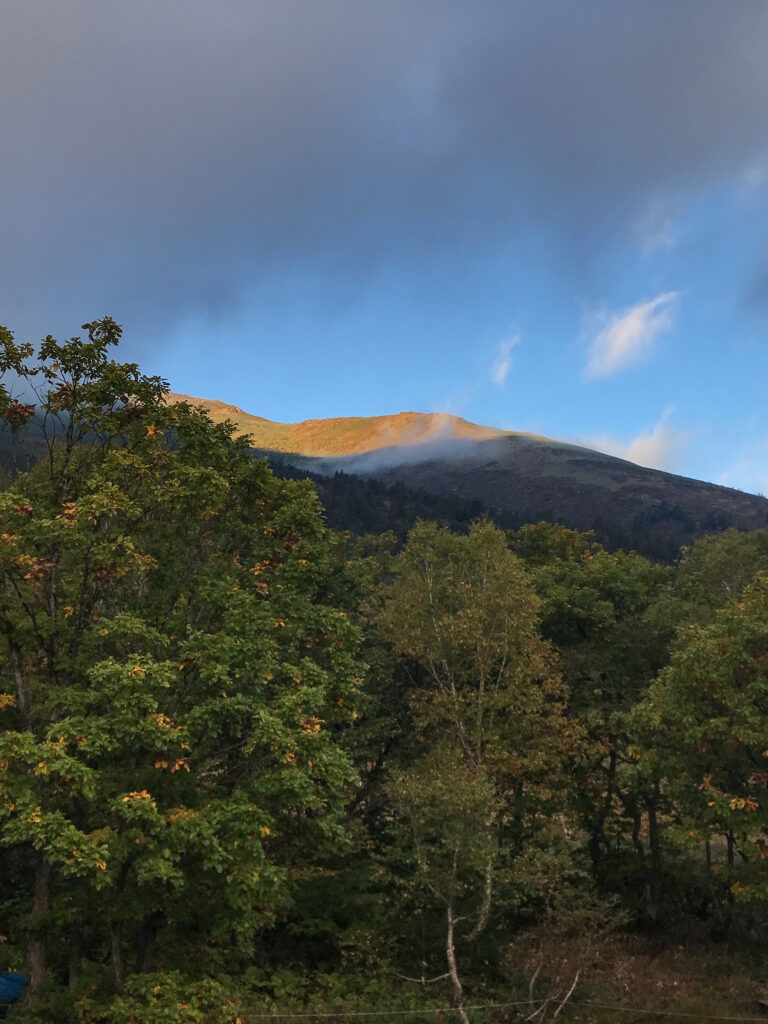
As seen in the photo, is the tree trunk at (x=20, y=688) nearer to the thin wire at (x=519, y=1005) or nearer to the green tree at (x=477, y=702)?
the thin wire at (x=519, y=1005)

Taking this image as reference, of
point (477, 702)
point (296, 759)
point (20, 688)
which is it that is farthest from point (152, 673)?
point (477, 702)

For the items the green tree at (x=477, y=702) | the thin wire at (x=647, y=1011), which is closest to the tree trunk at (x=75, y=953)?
the green tree at (x=477, y=702)

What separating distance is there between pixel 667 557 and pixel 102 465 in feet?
583

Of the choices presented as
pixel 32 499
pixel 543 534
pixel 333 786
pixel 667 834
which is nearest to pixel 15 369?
pixel 32 499

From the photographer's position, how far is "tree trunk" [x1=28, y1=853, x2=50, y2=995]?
53.6ft

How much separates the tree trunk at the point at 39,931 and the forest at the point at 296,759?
0.22 feet

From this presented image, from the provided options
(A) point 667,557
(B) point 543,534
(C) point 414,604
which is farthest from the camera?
(A) point 667,557

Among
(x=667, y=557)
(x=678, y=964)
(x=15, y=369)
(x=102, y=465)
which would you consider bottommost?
(x=678, y=964)

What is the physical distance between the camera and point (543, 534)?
197 feet

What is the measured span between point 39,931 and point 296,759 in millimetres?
8170

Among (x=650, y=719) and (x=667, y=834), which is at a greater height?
(x=650, y=719)

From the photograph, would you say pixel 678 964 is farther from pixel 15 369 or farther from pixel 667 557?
pixel 667 557

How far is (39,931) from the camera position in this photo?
1673 cm

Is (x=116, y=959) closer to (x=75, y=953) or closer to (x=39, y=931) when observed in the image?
(x=39, y=931)
